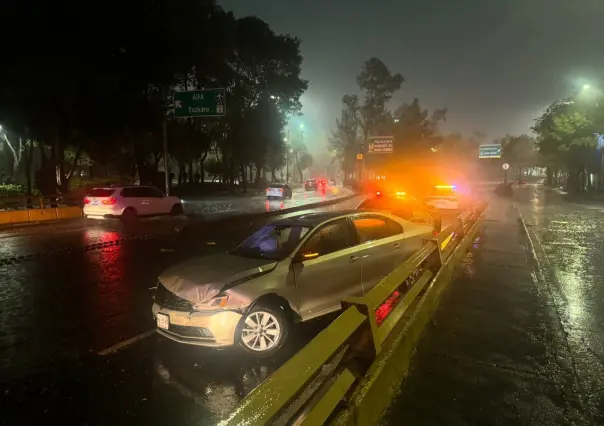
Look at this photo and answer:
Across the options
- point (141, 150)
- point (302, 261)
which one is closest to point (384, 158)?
point (141, 150)

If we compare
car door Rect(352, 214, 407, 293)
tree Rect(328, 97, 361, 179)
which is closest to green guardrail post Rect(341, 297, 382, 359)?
car door Rect(352, 214, 407, 293)

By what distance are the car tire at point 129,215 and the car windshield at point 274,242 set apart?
610 inches

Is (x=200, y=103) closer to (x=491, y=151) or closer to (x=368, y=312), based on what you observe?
(x=368, y=312)

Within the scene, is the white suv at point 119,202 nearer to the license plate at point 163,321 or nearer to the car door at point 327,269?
the car door at point 327,269

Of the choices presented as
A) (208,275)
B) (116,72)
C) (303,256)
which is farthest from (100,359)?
(116,72)

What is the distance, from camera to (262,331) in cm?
519

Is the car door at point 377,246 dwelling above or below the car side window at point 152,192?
below

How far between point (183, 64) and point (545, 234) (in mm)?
27392

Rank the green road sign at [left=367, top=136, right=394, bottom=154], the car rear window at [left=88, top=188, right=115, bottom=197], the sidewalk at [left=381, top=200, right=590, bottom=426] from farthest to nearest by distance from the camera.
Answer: the green road sign at [left=367, top=136, right=394, bottom=154] < the car rear window at [left=88, top=188, right=115, bottom=197] < the sidewalk at [left=381, top=200, right=590, bottom=426]

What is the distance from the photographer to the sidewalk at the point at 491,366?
3.87 metres

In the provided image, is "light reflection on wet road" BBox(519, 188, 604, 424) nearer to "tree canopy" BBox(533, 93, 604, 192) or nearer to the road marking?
the road marking

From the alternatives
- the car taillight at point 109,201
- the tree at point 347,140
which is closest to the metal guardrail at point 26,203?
the car taillight at point 109,201

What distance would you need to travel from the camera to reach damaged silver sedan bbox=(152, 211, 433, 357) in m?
4.99

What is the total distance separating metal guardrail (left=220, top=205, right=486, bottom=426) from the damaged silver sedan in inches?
34.9
